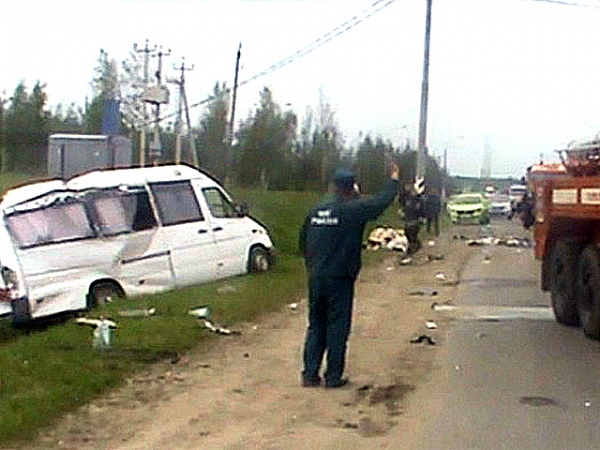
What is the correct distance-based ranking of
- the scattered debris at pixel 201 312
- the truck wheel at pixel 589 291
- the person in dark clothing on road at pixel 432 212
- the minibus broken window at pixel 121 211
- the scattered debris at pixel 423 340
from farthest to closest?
the person in dark clothing on road at pixel 432 212, the minibus broken window at pixel 121 211, the scattered debris at pixel 201 312, the truck wheel at pixel 589 291, the scattered debris at pixel 423 340

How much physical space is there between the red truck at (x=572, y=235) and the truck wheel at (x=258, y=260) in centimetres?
622

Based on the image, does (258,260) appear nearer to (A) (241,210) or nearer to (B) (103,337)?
(A) (241,210)

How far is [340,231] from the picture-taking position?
11.1m

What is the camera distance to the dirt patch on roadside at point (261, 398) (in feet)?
30.5

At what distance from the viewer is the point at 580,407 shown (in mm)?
10562

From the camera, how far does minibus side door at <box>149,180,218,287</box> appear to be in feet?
67.9

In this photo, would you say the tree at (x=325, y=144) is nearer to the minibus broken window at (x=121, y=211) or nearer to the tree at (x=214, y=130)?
the tree at (x=214, y=130)

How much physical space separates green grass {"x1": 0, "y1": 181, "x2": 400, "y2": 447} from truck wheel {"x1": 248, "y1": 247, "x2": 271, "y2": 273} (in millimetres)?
240

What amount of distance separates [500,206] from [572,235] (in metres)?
66.4

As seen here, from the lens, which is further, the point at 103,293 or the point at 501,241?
the point at 501,241

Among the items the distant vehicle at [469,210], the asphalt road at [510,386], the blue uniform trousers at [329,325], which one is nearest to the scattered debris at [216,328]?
the asphalt road at [510,386]

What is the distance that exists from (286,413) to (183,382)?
1916mm

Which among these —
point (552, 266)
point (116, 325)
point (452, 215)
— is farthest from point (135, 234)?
point (452, 215)

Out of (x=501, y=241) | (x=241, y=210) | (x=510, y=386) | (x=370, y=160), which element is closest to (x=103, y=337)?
(x=510, y=386)
